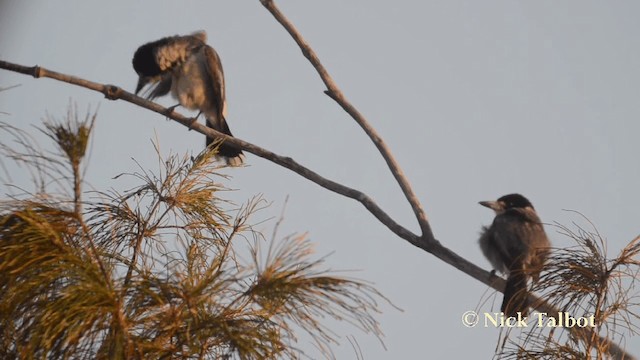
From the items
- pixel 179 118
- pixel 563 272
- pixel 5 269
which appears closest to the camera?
pixel 5 269

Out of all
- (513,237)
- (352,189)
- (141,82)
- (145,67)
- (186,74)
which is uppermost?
(186,74)

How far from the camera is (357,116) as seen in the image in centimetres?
471

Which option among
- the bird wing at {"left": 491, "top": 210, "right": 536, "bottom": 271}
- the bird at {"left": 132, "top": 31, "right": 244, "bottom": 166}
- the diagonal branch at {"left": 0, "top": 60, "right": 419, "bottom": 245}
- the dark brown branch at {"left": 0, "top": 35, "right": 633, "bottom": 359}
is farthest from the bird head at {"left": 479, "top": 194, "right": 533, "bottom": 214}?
the bird at {"left": 132, "top": 31, "right": 244, "bottom": 166}

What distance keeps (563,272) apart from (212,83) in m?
4.61

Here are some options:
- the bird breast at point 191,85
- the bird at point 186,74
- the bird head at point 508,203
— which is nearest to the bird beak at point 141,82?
the bird at point 186,74

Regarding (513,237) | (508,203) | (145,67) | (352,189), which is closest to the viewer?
(352,189)

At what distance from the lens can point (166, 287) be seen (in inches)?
111

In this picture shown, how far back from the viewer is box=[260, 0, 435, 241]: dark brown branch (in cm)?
446

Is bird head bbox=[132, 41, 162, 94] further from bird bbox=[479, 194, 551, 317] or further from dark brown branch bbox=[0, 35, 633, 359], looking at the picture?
bird bbox=[479, 194, 551, 317]

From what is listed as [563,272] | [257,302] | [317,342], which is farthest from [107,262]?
[563,272]

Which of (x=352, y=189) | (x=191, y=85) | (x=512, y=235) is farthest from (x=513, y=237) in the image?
(x=191, y=85)

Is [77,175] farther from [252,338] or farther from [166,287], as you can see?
[252,338]

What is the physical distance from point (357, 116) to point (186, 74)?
2.96m

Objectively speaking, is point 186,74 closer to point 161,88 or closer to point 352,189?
point 161,88
